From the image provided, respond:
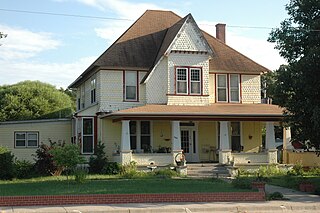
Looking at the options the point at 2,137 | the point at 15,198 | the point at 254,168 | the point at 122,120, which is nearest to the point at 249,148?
the point at 254,168

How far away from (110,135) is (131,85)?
11.4ft

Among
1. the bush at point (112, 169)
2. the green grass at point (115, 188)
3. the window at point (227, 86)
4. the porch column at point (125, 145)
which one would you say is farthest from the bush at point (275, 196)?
the window at point (227, 86)

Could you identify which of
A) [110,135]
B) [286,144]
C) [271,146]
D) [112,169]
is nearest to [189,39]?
[110,135]

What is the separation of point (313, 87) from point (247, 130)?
579 inches

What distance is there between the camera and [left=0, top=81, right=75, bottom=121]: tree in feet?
192

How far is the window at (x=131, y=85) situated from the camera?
3416cm

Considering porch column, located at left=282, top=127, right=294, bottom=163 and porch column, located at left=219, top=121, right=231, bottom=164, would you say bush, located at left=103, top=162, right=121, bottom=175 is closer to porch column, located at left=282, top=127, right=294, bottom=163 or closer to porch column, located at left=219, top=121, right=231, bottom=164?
porch column, located at left=219, top=121, right=231, bottom=164

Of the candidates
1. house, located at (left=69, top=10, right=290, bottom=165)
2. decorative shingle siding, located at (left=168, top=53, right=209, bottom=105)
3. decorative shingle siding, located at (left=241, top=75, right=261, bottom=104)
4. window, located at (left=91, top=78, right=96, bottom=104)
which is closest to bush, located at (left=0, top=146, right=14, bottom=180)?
house, located at (left=69, top=10, right=290, bottom=165)

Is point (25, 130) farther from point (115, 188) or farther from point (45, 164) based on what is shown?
point (115, 188)

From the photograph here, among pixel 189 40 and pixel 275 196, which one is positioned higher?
pixel 189 40

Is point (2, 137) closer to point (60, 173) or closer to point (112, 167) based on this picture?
point (60, 173)

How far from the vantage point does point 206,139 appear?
116 ft

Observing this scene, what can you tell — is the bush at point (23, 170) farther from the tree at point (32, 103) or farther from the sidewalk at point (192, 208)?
the tree at point (32, 103)

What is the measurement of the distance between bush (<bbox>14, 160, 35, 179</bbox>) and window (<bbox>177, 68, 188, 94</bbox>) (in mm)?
10256
